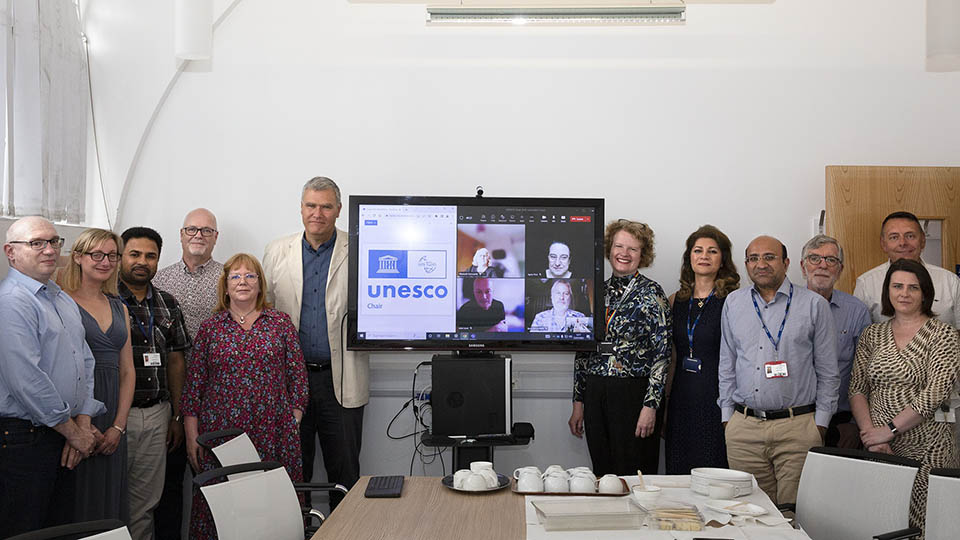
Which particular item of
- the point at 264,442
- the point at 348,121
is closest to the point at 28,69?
the point at 348,121

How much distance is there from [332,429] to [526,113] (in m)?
2.33

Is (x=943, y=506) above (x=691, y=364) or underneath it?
underneath

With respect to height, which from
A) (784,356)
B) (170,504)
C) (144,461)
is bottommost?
(170,504)

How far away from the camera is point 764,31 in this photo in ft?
16.8

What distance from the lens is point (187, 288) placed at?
467cm

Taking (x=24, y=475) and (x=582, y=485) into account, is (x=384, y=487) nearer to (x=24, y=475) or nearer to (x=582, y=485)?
(x=582, y=485)

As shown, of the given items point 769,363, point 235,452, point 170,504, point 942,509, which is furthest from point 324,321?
point 942,509

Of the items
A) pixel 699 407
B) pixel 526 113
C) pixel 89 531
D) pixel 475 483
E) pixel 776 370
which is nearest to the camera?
pixel 89 531

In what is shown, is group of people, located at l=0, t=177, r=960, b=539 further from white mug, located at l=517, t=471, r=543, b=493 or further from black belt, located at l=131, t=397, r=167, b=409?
white mug, located at l=517, t=471, r=543, b=493

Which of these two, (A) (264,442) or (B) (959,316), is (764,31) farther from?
(A) (264,442)

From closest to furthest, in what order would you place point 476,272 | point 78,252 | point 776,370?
point 78,252
point 776,370
point 476,272

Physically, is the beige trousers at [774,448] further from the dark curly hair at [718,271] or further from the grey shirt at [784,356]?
the dark curly hair at [718,271]

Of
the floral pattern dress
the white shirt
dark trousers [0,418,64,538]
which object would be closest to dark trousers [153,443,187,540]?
the floral pattern dress

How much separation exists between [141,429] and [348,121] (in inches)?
89.7
